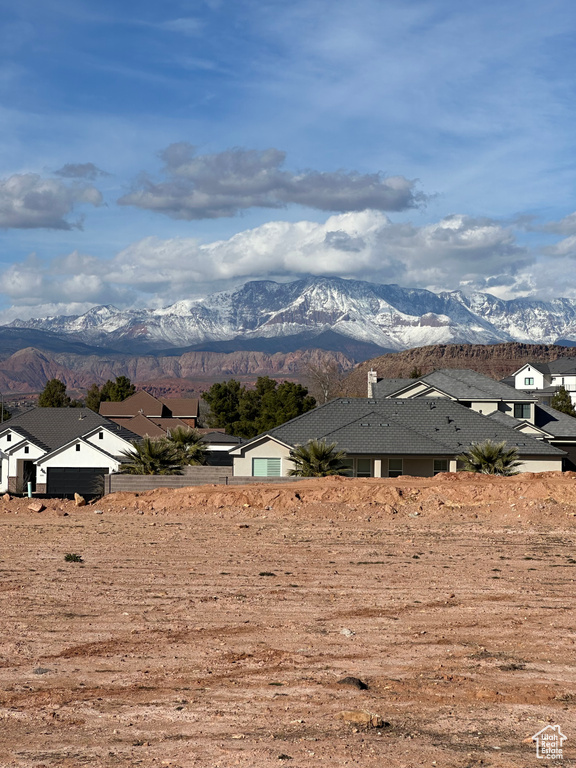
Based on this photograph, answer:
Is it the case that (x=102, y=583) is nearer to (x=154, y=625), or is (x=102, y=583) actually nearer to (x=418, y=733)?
(x=154, y=625)

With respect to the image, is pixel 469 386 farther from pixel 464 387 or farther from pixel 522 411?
pixel 522 411

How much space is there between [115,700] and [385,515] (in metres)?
19.1

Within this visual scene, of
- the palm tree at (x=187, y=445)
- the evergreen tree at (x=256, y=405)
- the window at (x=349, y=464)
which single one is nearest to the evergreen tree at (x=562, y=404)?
the evergreen tree at (x=256, y=405)

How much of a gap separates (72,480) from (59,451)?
198 centimetres

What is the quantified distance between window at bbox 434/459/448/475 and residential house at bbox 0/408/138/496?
17.8m

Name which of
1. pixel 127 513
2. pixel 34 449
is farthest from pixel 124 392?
pixel 127 513

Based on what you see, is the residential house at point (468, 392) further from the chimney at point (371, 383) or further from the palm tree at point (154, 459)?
the palm tree at point (154, 459)

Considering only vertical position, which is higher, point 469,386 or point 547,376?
point 547,376

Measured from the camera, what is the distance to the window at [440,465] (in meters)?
40.2

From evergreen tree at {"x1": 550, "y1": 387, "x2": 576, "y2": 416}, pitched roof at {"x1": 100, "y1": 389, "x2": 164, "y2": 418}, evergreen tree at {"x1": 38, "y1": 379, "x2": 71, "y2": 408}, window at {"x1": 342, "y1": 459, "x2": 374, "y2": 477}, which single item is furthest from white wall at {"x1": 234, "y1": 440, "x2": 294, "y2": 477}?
evergreen tree at {"x1": 38, "y1": 379, "x2": 71, "y2": 408}

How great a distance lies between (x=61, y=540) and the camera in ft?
76.9

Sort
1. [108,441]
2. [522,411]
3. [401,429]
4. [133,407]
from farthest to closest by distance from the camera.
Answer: [133,407], [108,441], [522,411], [401,429]

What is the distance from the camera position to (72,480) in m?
52.7

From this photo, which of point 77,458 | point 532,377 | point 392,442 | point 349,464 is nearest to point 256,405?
point 77,458
